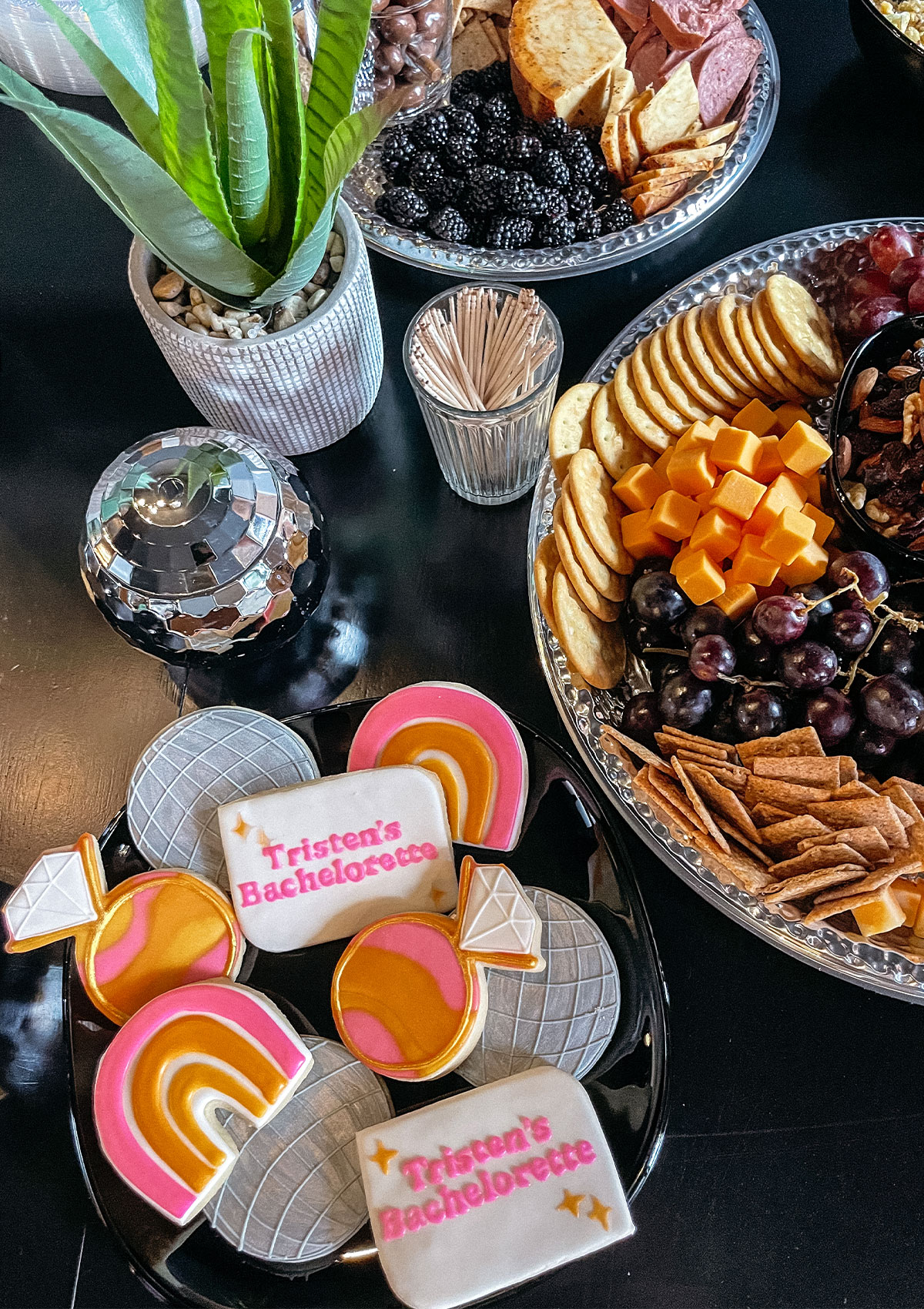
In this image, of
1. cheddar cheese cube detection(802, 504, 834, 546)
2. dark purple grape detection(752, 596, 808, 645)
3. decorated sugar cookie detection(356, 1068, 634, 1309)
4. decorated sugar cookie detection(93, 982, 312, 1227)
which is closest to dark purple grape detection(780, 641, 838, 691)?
dark purple grape detection(752, 596, 808, 645)

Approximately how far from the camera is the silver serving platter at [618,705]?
2.21ft

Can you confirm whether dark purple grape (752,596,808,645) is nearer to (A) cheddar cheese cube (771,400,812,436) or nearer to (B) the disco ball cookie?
(A) cheddar cheese cube (771,400,812,436)

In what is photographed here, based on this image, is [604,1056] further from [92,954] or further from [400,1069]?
[92,954]

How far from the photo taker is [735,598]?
2.41 ft

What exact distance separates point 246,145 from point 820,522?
0.51 meters

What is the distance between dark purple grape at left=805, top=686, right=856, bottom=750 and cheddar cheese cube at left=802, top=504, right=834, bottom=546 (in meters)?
0.14

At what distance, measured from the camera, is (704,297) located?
0.92 meters

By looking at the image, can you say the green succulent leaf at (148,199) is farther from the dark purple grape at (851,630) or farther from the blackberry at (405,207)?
the dark purple grape at (851,630)

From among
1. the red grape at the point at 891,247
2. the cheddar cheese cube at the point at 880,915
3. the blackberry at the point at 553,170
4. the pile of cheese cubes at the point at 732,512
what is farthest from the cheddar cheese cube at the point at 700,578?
the blackberry at the point at 553,170

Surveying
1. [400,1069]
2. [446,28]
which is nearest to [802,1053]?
[400,1069]

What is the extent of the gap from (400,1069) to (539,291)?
0.76 m

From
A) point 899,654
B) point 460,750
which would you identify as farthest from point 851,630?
point 460,750

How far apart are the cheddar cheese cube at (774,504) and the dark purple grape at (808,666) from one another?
0.33 feet

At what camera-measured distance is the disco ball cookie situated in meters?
0.74
